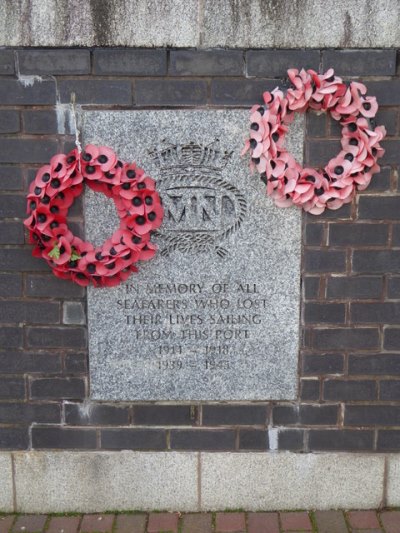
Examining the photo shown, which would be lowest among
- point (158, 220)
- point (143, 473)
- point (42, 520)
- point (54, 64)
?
point (42, 520)

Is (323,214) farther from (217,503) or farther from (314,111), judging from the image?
(217,503)

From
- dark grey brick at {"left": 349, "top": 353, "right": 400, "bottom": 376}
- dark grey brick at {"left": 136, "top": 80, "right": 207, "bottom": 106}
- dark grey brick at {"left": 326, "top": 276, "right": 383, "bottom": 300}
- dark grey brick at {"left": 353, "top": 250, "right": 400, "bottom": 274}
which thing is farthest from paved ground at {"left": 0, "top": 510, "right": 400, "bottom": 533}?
dark grey brick at {"left": 136, "top": 80, "right": 207, "bottom": 106}

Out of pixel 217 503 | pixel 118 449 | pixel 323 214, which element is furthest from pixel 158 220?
pixel 217 503

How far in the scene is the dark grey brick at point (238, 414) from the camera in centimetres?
256

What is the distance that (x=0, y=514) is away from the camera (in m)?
2.63

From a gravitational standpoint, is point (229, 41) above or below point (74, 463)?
above

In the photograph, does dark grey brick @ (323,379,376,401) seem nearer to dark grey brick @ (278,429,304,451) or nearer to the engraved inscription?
dark grey brick @ (278,429,304,451)

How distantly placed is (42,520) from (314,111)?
7.14 feet

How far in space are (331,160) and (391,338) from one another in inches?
32.6

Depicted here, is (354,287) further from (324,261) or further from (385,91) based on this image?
(385,91)

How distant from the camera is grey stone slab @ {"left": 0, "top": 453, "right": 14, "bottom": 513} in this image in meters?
2.61

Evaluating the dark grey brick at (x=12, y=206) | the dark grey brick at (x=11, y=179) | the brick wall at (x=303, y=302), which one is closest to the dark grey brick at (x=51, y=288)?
the brick wall at (x=303, y=302)

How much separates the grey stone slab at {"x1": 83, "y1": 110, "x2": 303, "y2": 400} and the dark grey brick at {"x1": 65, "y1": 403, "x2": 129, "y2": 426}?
0.19 ft

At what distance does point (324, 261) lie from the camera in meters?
2.44
